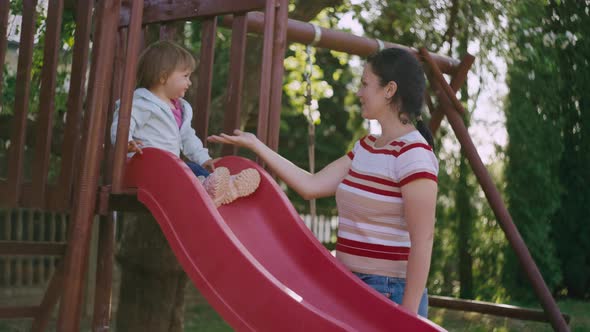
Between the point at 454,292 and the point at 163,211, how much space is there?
27.9 feet

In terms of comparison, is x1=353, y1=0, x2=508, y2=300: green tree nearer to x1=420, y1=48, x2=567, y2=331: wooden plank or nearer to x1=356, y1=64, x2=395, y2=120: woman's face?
x1=420, y1=48, x2=567, y2=331: wooden plank

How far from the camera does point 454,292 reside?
430 inches

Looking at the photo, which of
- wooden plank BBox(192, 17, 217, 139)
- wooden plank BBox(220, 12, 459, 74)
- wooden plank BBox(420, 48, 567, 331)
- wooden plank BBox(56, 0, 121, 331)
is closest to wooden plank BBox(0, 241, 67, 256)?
wooden plank BBox(56, 0, 121, 331)

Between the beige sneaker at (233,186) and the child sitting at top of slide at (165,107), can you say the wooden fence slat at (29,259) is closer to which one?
the child sitting at top of slide at (165,107)

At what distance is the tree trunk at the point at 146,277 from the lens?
513 centimetres

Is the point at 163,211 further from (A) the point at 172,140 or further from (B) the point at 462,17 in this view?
(B) the point at 462,17

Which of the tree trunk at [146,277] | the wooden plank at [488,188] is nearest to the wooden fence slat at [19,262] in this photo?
the tree trunk at [146,277]

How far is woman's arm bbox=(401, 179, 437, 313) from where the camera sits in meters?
2.60

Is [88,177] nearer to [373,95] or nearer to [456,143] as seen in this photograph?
[373,95]

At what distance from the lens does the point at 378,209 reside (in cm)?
279

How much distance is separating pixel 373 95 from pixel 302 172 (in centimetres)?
53

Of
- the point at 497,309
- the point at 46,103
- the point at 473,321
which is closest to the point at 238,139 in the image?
the point at 46,103

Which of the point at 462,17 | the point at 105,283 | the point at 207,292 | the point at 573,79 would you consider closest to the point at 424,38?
the point at 462,17

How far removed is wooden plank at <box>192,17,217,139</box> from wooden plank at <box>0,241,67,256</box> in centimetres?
87
